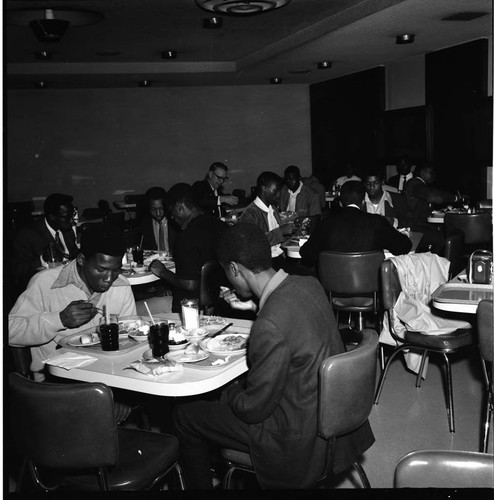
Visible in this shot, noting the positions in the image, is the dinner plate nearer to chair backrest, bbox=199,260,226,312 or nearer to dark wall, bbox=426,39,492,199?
chair backrest, bbox=199,260,226,312

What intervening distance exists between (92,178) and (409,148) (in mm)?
5965

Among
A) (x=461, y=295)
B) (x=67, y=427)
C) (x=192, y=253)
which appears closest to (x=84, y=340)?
(x=67, y=427)

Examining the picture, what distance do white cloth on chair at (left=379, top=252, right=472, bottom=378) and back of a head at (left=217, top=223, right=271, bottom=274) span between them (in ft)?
4.80

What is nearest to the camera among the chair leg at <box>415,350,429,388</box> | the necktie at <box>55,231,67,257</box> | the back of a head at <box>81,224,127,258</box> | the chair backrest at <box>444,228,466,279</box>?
the back of a head at <box>81,224,127,258</box>

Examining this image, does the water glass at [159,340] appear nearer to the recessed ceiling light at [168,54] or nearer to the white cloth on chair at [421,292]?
the white cloth on chair at [421,292]

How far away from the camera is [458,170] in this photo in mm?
9195

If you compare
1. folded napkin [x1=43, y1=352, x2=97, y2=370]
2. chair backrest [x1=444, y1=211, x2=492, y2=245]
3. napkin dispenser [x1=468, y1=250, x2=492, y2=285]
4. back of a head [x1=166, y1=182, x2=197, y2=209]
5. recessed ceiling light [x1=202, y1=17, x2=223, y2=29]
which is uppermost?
recessed ceiling light [x1=202, y1=17, x2=223, y2=29]

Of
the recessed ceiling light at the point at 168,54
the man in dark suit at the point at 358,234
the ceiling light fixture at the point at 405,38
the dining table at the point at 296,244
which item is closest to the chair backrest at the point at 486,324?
A: the man in dark suit at the point at 358,234

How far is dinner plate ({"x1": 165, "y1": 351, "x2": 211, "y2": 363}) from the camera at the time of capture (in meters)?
2.48

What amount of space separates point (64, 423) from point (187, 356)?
2.17 ft

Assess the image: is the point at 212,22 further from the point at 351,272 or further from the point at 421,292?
the point at 421,292

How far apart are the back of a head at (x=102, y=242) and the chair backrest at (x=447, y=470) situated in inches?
69.7

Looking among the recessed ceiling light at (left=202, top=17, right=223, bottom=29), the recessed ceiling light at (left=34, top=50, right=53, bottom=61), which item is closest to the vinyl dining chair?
the recessed ceiling light at (left=202, top=17, right=223, bottom=29)

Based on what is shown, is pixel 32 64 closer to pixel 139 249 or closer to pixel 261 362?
pixel 139 249
